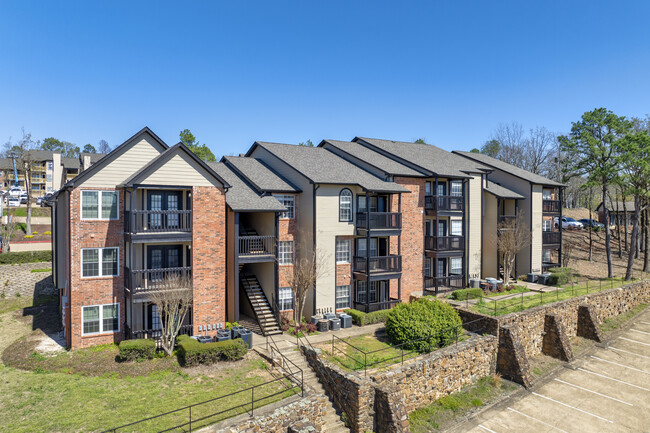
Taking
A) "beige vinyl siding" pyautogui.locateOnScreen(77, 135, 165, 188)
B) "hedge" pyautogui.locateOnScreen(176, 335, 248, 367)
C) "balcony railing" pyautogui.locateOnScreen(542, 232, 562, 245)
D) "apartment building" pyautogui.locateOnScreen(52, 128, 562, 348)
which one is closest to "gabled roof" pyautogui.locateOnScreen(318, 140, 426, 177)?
"apartment building" pyautogui.locateOnScreen(52, 128, 562, 348)

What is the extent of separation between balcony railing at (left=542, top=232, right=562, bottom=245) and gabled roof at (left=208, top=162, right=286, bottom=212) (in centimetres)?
2692

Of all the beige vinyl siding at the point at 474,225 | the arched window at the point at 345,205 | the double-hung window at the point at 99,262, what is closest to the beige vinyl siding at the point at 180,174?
the double-hung window at the point at 99,262

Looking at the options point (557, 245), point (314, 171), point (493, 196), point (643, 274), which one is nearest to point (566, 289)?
point (557, 245)

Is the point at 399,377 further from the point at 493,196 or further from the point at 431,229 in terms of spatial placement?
the point at 493,196

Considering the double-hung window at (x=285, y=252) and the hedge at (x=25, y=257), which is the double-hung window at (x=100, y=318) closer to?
the double-hung window at (x=285, y=252)

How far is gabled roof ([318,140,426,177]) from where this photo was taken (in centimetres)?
2838

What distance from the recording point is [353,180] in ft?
84.1

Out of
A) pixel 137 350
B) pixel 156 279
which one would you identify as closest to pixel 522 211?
pixel 156 279

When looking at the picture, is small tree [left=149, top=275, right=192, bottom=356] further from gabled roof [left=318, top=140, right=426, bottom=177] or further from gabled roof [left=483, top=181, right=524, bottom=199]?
gabled roof [left=483, top=181, right=524, bottom=199]

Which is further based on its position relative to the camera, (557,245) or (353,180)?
(557,245)

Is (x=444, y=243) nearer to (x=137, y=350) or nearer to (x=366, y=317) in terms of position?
(x=366, y=317)

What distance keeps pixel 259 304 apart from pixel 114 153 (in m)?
11.5

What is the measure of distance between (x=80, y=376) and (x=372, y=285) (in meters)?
17.6

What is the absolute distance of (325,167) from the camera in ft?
89.9
